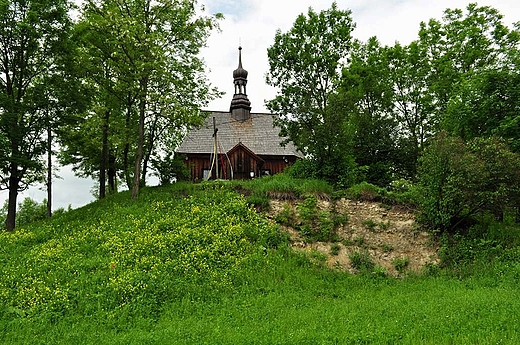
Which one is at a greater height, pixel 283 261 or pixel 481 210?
pixel 481 210

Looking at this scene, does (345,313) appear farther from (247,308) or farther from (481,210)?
(481,210)

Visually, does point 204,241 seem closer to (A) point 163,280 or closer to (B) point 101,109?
(A) point 163,280

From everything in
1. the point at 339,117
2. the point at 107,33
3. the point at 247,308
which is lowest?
the point at 247,308

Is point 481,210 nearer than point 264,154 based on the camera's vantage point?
Yes

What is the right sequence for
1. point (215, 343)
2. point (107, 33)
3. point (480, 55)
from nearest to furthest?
point (215, 343)
point (107, 33)
point (480, 55)

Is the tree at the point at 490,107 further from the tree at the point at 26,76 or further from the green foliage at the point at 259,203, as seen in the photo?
the tree at the point at 26,76

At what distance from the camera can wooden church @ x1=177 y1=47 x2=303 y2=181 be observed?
27.2 metres

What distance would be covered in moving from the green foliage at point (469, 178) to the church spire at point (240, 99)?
67.6ft

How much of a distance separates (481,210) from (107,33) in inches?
669

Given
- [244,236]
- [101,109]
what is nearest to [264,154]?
[101,109]

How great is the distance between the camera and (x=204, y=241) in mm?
13195

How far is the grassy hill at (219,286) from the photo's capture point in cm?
763

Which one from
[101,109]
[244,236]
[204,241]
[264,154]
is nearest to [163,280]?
[204,241]

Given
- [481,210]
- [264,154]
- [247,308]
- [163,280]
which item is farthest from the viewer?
[264,154]
